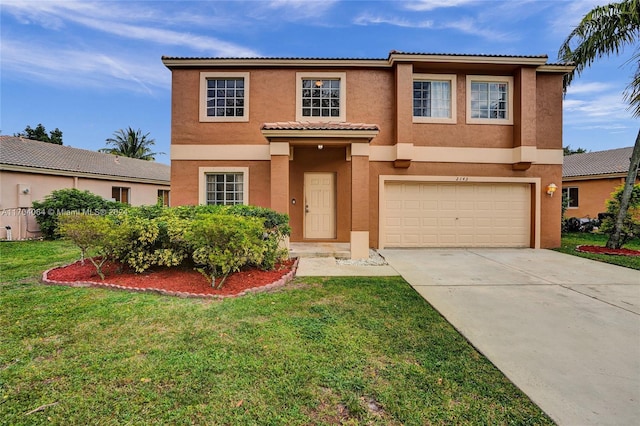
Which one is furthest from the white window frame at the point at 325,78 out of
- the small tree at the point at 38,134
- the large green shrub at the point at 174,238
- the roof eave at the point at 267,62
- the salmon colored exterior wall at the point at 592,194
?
the small tree at the point at 38,134

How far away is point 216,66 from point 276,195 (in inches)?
210

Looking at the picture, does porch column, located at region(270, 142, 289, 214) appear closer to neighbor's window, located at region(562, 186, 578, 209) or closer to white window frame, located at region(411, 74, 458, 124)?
white window frame, located at region(411, 74, 458, 124)

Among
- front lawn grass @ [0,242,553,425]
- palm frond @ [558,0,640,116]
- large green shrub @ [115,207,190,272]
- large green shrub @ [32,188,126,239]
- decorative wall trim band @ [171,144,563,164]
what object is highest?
palm frond @ [558,0,640,116]

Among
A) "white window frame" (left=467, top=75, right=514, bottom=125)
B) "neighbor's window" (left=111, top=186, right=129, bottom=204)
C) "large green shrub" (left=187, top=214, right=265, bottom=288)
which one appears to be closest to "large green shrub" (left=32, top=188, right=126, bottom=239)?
"neighbor's window" (left=111, top=186, right=129, bottom=204)

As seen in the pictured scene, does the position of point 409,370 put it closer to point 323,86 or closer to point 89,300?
point 89,300

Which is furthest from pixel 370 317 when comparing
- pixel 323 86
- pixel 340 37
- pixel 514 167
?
pixel 340 37

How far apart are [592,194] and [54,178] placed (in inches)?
1218

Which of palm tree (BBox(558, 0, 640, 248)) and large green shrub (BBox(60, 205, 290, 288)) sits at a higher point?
palm tree (BBox(558, 0, 640, 248))

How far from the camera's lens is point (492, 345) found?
10.9ft

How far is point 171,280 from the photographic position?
5559mm

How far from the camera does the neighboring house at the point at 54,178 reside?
482 inches

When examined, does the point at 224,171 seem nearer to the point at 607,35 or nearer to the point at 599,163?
the point at 607,35

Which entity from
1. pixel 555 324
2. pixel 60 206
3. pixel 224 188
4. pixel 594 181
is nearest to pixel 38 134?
pixel 60 206

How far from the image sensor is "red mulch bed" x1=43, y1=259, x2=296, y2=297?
5.10 m
